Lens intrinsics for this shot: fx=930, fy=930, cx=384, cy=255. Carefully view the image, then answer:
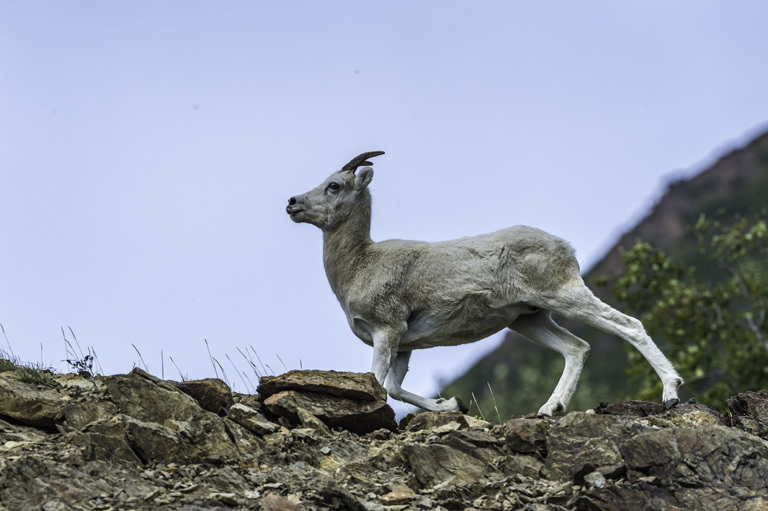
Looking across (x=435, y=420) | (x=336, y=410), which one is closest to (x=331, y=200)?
(x=336, y=410)

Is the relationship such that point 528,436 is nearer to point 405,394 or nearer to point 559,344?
point 405,394

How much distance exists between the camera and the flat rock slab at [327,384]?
32.5 feet

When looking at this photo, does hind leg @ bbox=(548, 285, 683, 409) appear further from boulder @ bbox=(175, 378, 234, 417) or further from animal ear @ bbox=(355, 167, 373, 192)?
boulder @ bbox=(175, 378, 234, 417)

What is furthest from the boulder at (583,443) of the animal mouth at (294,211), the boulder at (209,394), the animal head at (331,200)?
the animal mouth at (294,211)

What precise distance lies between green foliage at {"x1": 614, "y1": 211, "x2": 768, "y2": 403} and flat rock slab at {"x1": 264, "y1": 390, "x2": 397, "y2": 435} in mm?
10384

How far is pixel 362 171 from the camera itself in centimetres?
1213

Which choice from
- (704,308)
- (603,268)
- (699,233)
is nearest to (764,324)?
(704,308)

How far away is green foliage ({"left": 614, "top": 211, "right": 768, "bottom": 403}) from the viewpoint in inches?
763

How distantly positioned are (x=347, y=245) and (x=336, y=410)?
2734 mm

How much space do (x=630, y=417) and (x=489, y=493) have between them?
2.18 meters

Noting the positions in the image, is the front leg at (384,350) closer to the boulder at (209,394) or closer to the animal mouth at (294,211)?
the boulder at (209,394)

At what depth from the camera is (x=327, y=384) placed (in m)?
9.88

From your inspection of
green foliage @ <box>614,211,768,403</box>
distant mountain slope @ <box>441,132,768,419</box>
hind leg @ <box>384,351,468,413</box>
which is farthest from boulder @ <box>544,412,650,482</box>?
distant mountain slope @ <box>441,132,768,419</box>

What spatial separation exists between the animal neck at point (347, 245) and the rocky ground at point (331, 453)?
6.23 ft
